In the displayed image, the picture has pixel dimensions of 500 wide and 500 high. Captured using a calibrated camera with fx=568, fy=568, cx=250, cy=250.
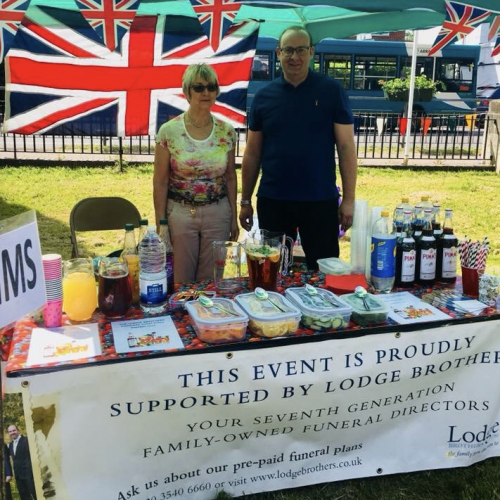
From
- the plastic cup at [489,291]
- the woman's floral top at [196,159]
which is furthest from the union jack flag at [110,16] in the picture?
the plastic cup at [489,291]

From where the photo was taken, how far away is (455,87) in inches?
787

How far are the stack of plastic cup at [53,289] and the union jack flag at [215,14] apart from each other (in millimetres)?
1938

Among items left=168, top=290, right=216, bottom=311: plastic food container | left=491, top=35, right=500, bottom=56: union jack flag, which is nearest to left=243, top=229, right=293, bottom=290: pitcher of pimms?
left=168, top=290, right=216, bottom=311: plastic food container

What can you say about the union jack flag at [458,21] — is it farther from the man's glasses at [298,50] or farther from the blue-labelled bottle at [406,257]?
the blue-labelled bottle at [406,257]

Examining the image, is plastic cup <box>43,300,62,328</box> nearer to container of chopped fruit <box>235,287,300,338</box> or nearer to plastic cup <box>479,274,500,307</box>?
container of chopped fruit <box>235,287,300,338</box>

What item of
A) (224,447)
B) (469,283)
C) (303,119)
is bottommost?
(224,447)

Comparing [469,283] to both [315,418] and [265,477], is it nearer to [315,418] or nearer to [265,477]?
[315,418]

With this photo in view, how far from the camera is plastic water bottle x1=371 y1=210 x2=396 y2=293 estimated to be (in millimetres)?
2504

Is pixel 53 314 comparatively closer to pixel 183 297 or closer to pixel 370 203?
pixel 183 297

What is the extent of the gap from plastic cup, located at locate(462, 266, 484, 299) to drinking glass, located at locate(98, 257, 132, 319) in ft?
4.89

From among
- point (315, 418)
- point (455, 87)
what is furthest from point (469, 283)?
point (455, 87)

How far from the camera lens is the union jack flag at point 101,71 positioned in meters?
3.47

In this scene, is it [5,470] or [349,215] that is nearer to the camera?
[5,470]

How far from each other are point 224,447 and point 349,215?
5.78 feet
